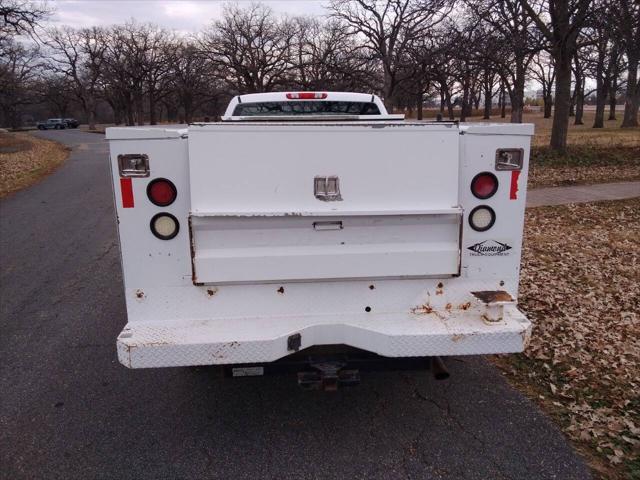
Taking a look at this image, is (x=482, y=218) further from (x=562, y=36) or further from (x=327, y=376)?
(x=562, y=36)

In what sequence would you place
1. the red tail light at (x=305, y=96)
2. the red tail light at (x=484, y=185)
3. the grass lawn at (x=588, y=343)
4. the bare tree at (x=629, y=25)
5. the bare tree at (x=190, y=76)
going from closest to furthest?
1. the red tail light at (x=484, y=185)
2. the grass lawn at (x=588, y=343)
3. the red tail light at (x=305, y=96)
4. the bare tree at (x=629, y=25)
5. the bare tree at (x=190, y=76)

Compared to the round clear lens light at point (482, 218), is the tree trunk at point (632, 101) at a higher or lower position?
higher

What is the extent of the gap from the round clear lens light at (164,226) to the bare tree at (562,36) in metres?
13.9

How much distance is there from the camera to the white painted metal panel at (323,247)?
9.19 feet

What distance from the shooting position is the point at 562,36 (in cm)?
1459

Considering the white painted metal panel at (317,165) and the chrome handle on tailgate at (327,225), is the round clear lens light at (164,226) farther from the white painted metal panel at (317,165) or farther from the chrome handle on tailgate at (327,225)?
the chrome handle on tailgate at (327,225)

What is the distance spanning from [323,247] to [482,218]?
3.10 feet

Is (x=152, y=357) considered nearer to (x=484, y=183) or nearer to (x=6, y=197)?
(x=484, y=183)

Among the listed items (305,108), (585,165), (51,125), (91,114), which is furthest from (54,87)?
(305,108)

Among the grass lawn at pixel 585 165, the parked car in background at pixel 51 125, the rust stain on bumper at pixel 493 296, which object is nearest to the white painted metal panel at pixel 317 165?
the rust stain on bumper at pixel 493 296

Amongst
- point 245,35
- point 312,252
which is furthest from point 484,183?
point 245,35

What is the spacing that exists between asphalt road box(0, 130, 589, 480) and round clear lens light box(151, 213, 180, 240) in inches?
50.3

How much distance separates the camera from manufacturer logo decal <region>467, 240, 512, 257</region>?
2951 mm

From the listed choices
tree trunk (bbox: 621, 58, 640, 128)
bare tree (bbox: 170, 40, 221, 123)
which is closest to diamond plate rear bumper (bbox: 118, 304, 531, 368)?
tree trunk (bbox: 621, 58, 640, 128)
